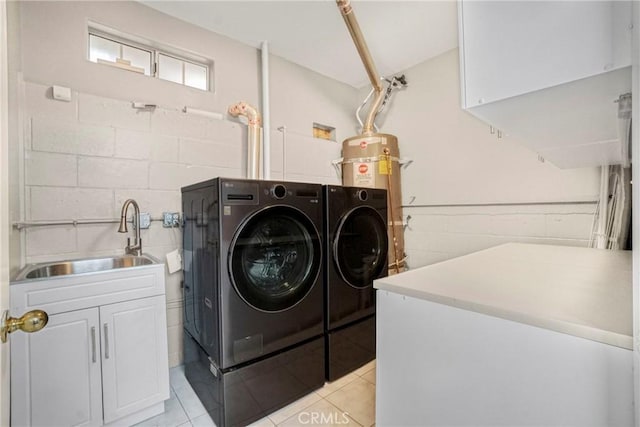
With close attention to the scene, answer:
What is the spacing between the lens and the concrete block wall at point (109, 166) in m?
1.64

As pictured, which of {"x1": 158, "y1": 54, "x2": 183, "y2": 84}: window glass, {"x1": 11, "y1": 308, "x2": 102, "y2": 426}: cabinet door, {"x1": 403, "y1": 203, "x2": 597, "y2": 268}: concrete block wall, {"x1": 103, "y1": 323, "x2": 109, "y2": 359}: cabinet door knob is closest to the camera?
{"x1": 11, "y1": 308, "x2": 102, "y2": 426}: cabinet door

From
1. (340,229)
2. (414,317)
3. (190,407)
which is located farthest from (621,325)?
(190,407)

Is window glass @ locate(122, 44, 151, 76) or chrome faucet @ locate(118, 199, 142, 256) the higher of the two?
window glass @ locate(122, 44, 151, 76)

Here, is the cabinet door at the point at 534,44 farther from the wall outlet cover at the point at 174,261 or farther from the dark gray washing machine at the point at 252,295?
the wall outlet cover at the point at 174,261

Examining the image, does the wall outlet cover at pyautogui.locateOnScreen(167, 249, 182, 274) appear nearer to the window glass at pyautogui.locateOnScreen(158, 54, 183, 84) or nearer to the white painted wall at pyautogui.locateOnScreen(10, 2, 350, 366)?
the white painted wall at pyautogui.locateOnScreen(10, 2, 350, 366)

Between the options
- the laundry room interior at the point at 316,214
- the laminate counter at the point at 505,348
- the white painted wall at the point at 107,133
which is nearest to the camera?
the laminate counter at the point at 505,348

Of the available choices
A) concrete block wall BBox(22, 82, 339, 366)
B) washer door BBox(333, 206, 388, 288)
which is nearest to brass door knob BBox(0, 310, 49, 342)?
A: concrete block wall BBox(22, 82, 339, 366)

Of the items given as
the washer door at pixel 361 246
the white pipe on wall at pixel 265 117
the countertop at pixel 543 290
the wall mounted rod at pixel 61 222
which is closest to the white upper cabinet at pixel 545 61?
the countertop at pixel 543 290

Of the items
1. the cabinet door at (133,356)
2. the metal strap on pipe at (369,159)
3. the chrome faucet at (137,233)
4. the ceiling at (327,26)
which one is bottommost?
the cabinet door at (133,356)

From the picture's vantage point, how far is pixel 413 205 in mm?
2855

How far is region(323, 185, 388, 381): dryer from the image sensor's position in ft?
6.23

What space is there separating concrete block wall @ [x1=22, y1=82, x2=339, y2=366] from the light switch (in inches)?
1.3

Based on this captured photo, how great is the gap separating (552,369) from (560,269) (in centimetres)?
70

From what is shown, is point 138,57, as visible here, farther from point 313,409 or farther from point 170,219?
point 313,409
